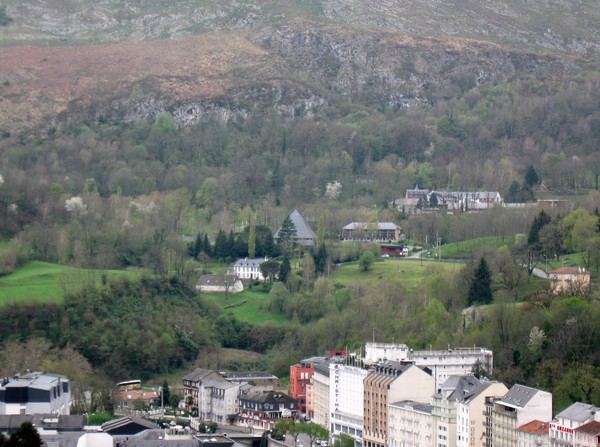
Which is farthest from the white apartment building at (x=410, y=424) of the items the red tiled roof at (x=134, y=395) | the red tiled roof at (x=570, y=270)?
the red tiled roof at (x=134, y=395)

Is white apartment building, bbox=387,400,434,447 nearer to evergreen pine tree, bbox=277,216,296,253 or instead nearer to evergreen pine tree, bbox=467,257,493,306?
evergreen pine tree, bbox=467,257,493,306

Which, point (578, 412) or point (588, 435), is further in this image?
point (578, 412)

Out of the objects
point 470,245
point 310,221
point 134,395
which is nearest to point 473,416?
point 134,395

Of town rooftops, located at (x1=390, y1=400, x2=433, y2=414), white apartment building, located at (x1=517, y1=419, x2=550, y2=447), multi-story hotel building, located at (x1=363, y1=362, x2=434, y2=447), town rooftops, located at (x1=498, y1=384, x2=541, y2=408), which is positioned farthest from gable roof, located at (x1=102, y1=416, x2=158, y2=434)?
white apartment building, located at (x1=517, y1=419, x2=550, y2=447)

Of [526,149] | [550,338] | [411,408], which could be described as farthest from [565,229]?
[526,149]

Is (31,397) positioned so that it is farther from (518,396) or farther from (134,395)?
(518,396)
